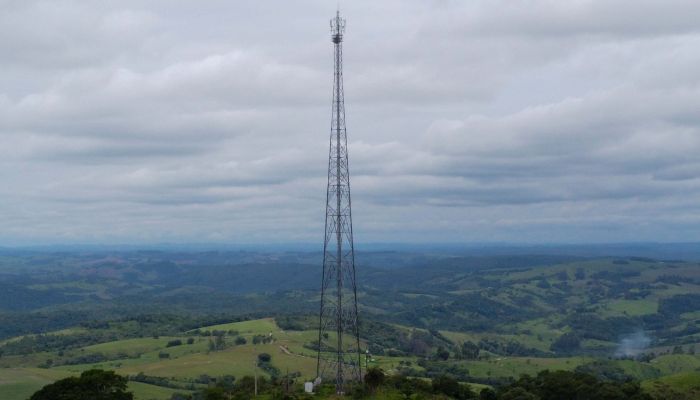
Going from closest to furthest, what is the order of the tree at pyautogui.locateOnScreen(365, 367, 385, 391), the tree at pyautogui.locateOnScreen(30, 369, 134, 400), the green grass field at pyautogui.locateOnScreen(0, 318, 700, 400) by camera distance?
the tree at pyautogui.locateOnScreen(30, 369, 134, 400) → the tree at pyautogui.locateOnScreen(365, 367, 385, 391) → the green grass field at pyautogui.locateOnScreen(0, 318, 700, 400)

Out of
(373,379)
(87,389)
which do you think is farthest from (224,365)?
(373,379)

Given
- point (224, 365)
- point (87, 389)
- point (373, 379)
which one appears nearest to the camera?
point (87, 389)

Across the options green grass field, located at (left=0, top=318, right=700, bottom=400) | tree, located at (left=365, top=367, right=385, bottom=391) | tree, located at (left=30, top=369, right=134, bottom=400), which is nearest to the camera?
tree, located at (left=30, top=369, right=134, bottom=400)

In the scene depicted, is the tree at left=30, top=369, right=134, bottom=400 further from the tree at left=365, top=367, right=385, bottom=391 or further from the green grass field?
the green grass field

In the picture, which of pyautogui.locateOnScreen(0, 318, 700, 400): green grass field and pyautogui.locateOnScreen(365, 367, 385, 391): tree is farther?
pyautogui.locateOnScreen(0, 318, 700, 400): green grass field

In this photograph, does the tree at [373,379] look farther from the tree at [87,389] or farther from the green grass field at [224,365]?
the green grass field at [224,365]

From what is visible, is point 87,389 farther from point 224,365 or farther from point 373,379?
point 224,365

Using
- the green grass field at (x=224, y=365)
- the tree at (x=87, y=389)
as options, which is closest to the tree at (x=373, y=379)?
the tree at (x=87, y=389)

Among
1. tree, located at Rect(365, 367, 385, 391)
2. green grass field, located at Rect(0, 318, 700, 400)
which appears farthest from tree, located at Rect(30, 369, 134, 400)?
green grass field, located at Rect(0, 318, 700, 400)

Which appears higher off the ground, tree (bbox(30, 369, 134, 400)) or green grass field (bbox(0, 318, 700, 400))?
tree (bbox(30, 369, 134, 400))
